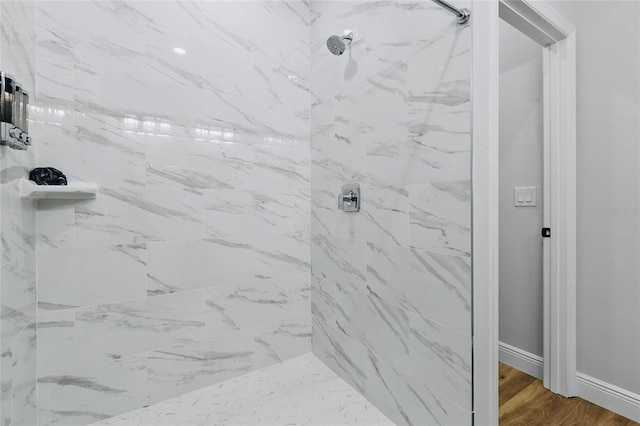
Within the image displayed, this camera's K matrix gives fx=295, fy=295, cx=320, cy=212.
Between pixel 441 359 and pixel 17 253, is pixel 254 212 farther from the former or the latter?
pixel 441 359

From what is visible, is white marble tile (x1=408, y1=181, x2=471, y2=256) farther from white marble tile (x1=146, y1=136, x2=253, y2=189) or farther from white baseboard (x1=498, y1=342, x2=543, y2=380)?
white baseboard (x1=498, y1=342, x2=543, y2=380)

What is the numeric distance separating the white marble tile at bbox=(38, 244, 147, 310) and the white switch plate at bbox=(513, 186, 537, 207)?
187cm

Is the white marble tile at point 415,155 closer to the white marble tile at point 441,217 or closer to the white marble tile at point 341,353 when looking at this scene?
the white marble tile at point 441,217

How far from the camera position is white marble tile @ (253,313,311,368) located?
65.4 inches

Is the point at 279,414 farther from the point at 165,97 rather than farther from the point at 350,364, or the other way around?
the point at 165,97

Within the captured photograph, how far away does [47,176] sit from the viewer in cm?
114

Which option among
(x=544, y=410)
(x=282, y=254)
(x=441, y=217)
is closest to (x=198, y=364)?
(x=282, y=254)

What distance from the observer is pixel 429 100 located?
3.65 ft

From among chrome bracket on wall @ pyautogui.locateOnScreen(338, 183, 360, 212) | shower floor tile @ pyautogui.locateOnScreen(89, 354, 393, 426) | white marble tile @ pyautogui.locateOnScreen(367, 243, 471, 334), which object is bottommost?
shower floor tile @ pyautogui.locateOnScreen(89, 354, 393, 426)

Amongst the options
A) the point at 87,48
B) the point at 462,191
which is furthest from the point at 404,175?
the point at 87,48

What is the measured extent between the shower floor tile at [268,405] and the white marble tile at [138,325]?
28 centimetres

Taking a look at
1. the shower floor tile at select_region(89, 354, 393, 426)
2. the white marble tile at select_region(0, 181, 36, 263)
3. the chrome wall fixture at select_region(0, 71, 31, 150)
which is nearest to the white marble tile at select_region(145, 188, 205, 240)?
the white marble tile at select_region(0, 181, 36, 263)

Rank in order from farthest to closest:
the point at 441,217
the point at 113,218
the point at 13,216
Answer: the point at 113,218, the point at 441,217, the point at 13,216

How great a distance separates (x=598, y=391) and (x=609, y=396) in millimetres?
37
